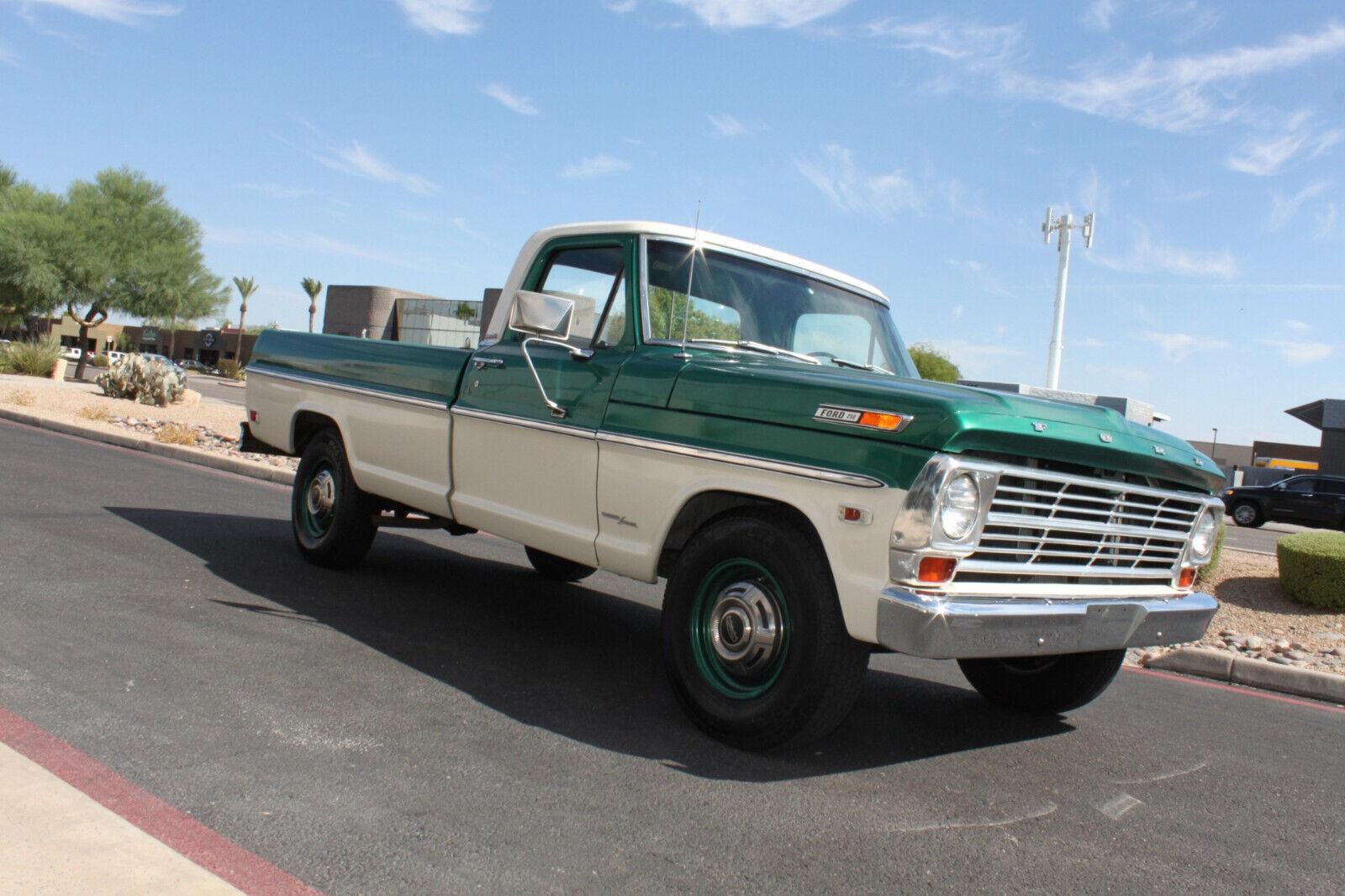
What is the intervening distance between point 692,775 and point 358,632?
232 centimetres

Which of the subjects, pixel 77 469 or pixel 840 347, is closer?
pixel 840 347

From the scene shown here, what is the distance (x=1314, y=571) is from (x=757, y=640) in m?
8.40

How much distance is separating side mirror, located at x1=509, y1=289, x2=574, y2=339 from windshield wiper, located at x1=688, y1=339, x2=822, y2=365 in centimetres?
58

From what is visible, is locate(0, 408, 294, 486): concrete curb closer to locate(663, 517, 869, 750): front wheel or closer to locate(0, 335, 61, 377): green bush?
locate(663, 517, 869, 750): front wheel

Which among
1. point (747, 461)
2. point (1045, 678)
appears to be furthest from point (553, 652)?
point (1045, 678)

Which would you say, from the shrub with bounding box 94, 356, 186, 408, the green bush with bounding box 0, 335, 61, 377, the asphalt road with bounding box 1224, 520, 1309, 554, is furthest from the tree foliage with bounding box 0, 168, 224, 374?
the asphalt road with bounding box 1224, 520, 1309, 554

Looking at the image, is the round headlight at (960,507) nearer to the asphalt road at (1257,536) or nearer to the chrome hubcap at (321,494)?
the chrome hubcap at (321,494)

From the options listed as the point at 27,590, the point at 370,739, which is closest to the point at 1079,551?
the point at 370,739

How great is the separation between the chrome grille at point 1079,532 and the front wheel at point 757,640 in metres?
0.52

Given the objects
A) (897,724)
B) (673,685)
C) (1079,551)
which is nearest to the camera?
(1079,551)

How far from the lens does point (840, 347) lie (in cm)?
537

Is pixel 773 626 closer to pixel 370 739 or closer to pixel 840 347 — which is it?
pixel 370 739

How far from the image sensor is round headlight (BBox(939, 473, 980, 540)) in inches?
140

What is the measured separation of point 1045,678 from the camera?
5.07 meters
